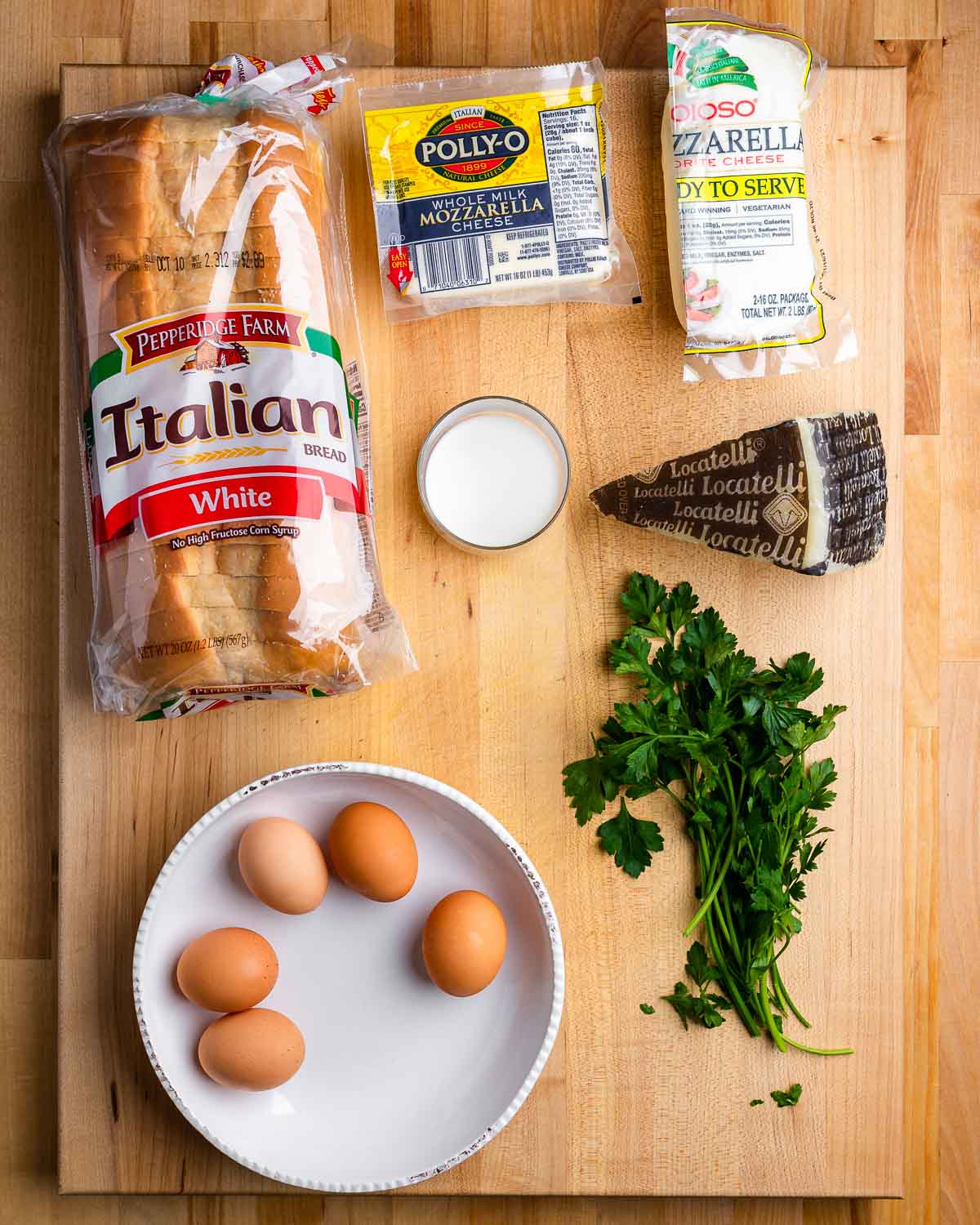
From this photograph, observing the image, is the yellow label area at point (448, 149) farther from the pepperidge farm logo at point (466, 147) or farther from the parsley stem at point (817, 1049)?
the parsley stem at point (817, 1049)

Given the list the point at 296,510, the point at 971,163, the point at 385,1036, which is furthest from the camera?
the point at 971,163

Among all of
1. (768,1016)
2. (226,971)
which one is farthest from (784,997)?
(226,971)

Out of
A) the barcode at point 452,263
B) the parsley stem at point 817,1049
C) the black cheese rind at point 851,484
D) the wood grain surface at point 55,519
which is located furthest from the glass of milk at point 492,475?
the parsley stem at point 817,1049

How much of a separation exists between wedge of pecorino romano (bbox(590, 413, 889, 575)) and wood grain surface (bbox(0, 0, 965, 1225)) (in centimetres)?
11

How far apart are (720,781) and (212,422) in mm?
517

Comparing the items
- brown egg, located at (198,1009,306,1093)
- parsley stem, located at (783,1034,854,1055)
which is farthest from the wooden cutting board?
brown egg, located at (198,1009,306,1093)

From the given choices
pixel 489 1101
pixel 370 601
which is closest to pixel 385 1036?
pixel 489 1101

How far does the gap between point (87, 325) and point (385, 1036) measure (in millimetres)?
646

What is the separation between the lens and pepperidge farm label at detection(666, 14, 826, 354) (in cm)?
84

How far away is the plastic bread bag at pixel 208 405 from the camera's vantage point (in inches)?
29.7

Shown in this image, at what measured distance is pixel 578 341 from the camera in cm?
89

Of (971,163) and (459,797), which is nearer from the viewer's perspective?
(459,797)

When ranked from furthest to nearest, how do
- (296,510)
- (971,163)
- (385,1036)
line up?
(971,163) < (385,1036) < (296,510)

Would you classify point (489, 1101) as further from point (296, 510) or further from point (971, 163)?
point (971, 163)
